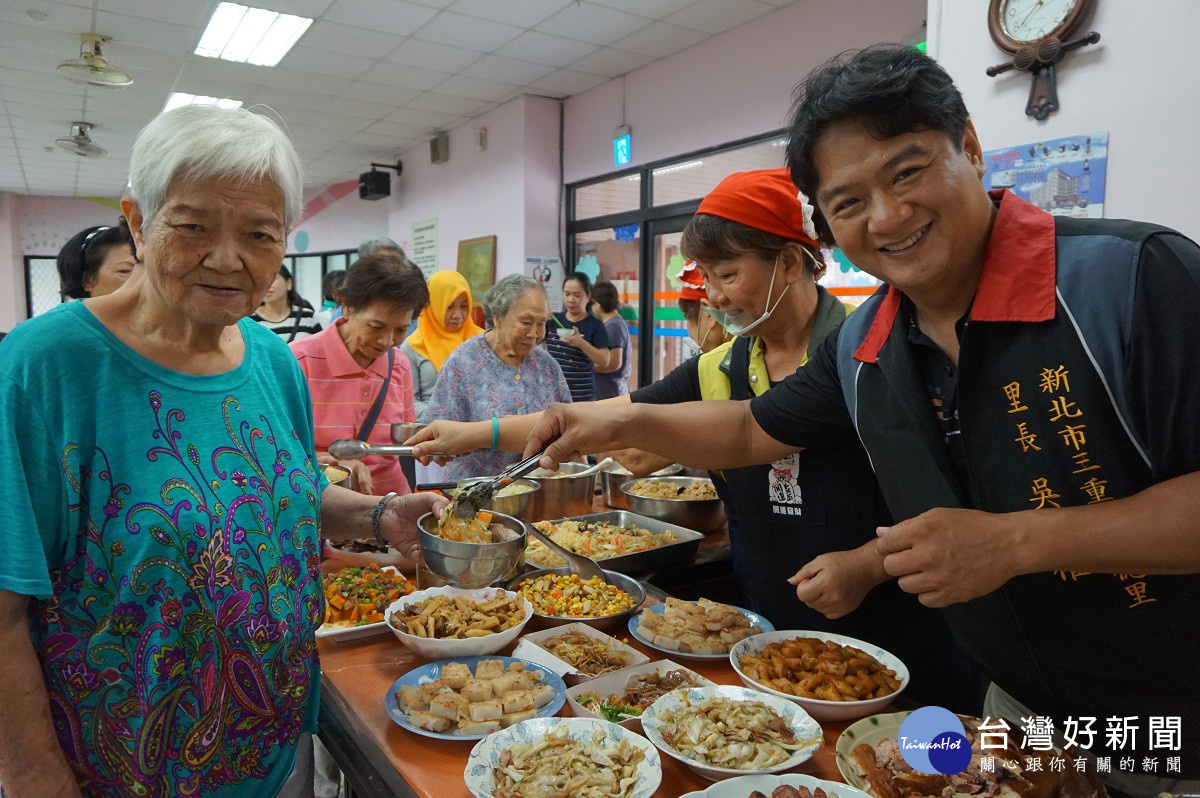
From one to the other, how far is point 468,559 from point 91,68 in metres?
6.26

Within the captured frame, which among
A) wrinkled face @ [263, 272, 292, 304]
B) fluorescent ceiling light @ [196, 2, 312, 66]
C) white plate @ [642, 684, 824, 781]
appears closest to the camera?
white plate @ [642, 684, 824, 781]

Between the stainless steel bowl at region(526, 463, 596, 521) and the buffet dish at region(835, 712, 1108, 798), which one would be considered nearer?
the buffet dish at region(835, 712, 1108, 798)

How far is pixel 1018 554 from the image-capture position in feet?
3.83

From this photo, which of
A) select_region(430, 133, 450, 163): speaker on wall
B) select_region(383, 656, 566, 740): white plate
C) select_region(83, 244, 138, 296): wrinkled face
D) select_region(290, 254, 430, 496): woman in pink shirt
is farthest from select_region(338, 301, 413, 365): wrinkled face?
select_region(430, 133, 450, 163): speaker on wall

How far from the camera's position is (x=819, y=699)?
1.44 metres

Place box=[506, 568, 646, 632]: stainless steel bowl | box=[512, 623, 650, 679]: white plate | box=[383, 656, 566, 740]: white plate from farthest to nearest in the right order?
box=[506, 568, 646, 632]: stainless steel bowl, box=[512, 623, 650, 679]: white plate, box=[383, 656, 566, 740]: white plate

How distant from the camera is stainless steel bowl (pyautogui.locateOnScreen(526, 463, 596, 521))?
3027 mm

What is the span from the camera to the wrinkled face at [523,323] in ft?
12.4

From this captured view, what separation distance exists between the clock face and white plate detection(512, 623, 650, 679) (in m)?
2.74

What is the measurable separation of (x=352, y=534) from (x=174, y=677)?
60 centimetres

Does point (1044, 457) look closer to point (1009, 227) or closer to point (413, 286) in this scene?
point (1009, 227)

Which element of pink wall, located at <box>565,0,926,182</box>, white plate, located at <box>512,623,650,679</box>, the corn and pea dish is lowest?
white plate, located at <box>512,623,650,679</box>

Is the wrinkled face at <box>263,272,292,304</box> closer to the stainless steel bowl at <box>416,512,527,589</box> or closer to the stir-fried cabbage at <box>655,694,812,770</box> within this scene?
the stainless steel bowl at <box>416,512,527,589</box>

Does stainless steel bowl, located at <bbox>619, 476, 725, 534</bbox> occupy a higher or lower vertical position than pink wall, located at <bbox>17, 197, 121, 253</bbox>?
lower
